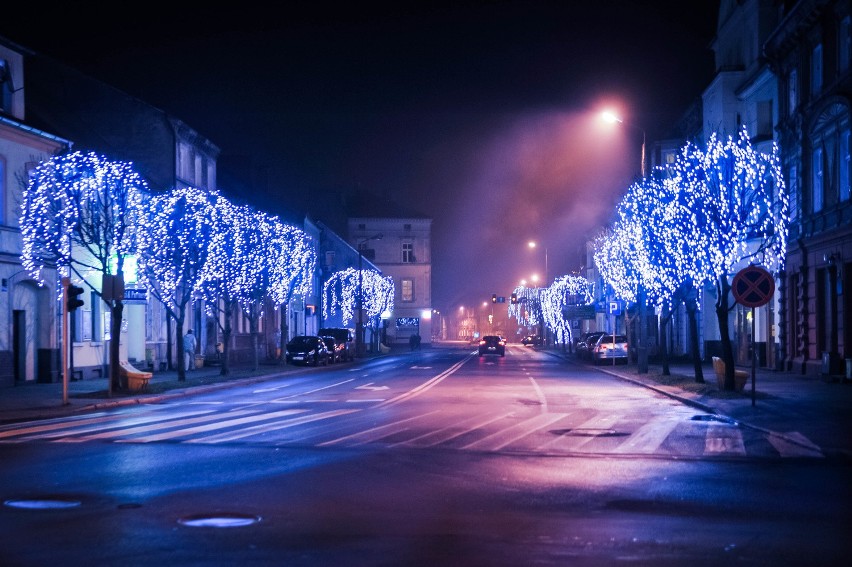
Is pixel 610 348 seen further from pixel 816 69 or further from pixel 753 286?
pixel 753 286

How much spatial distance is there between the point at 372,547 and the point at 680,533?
2733mm

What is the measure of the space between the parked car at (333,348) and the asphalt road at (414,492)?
3556 cm

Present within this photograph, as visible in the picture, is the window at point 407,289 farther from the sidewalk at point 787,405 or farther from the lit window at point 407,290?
the sidewalk at point 787,405

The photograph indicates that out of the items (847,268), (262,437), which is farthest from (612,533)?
(847,268)

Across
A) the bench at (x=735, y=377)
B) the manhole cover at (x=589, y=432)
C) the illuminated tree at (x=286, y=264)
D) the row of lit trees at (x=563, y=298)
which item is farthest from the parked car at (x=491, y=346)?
the manhole cover at (x=589, y=432)

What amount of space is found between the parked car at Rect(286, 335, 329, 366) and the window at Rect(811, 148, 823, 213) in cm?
2803

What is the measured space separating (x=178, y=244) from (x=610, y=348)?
25863 mm

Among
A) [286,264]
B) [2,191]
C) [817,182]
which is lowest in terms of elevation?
[286,264]

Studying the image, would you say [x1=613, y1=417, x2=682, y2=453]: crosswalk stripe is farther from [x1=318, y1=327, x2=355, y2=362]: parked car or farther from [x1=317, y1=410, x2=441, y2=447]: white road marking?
[x1=318, y1=327, x2=355, y2=362]: parked car

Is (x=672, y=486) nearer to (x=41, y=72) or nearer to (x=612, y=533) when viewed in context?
(x=612, y=533)

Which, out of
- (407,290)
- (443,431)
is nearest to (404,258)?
(407,290)

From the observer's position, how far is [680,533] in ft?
28.2

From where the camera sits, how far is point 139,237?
31422 millimetres

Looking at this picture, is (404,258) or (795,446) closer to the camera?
(795,446)
